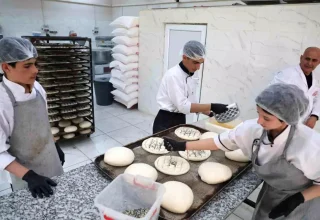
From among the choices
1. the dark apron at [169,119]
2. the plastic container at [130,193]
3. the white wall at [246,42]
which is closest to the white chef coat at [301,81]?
the white wall at [246,42]

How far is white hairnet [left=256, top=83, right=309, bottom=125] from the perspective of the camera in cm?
91

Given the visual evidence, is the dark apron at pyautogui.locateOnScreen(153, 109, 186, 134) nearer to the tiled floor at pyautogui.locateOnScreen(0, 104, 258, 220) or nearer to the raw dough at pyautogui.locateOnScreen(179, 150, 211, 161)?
the raw dough at pyautogui.locateOnScreen(179, 150, 211, 161)

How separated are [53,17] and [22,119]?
443 cm

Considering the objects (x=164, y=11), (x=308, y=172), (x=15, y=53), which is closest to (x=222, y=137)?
(x=308, y=172)

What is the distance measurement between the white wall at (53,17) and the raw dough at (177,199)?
15.6ft

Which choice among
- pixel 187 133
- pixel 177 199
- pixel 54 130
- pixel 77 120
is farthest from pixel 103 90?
pixel 177 199

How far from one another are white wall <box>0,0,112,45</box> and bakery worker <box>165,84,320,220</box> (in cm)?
485

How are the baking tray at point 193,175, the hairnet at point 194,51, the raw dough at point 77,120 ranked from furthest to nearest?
the raw dough at point 77,120, the hairnet at point 194,51, the baking tray at point 193,175

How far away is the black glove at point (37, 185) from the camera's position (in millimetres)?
1021

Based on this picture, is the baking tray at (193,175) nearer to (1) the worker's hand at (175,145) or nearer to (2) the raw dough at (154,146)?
(2) the raw dough at (154,146)

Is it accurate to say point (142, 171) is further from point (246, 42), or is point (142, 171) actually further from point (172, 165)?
point (246, 42)

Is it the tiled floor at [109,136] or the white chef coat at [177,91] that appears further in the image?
the tiled floor at [109,136]

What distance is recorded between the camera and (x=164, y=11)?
11.6 feet

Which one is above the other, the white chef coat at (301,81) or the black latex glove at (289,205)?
the white chef coat at (301,81)
